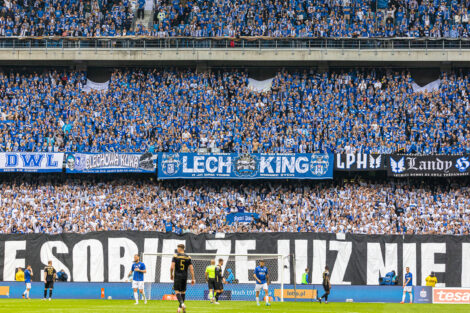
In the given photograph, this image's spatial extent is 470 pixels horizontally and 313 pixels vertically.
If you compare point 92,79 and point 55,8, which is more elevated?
point 55,8

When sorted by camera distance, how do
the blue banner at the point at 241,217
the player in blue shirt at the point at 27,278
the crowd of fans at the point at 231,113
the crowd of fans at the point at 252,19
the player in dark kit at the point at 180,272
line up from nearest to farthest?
the player in dark kit at the point at 180,272
the player in blue shirt at the point at 27,278
the blue banner at the point at 241,217
the crowd of fans at the point at 231,113
the crowd of fans at the point at 252,19

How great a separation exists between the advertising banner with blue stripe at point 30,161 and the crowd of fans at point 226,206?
3.56 feet

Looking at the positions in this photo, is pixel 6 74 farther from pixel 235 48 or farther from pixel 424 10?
pixel 424 10

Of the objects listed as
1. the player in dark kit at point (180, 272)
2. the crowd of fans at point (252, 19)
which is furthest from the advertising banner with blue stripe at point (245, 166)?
the player in dark kit at point (180, 272)

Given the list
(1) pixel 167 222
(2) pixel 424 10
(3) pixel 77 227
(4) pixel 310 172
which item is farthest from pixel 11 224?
(2) pixel 424 10

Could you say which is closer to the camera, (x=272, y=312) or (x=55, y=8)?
(x=272, y=312)

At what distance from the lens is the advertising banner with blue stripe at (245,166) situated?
48.7 meters

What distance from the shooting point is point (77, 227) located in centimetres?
4578

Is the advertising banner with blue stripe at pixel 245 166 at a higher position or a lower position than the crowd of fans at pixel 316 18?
lower

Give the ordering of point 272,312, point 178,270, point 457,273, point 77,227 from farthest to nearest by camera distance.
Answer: point 77,227
point 457,273
point 272,312
point 178,270

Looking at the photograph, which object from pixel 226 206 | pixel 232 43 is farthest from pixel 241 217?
pixel 232 43

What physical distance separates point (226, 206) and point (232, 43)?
489 inches

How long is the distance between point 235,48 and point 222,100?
3696 mm

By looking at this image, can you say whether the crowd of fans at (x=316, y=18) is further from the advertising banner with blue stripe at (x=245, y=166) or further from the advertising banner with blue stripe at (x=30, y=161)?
the advertising banner with blue stripe at (x=30, y=161)
